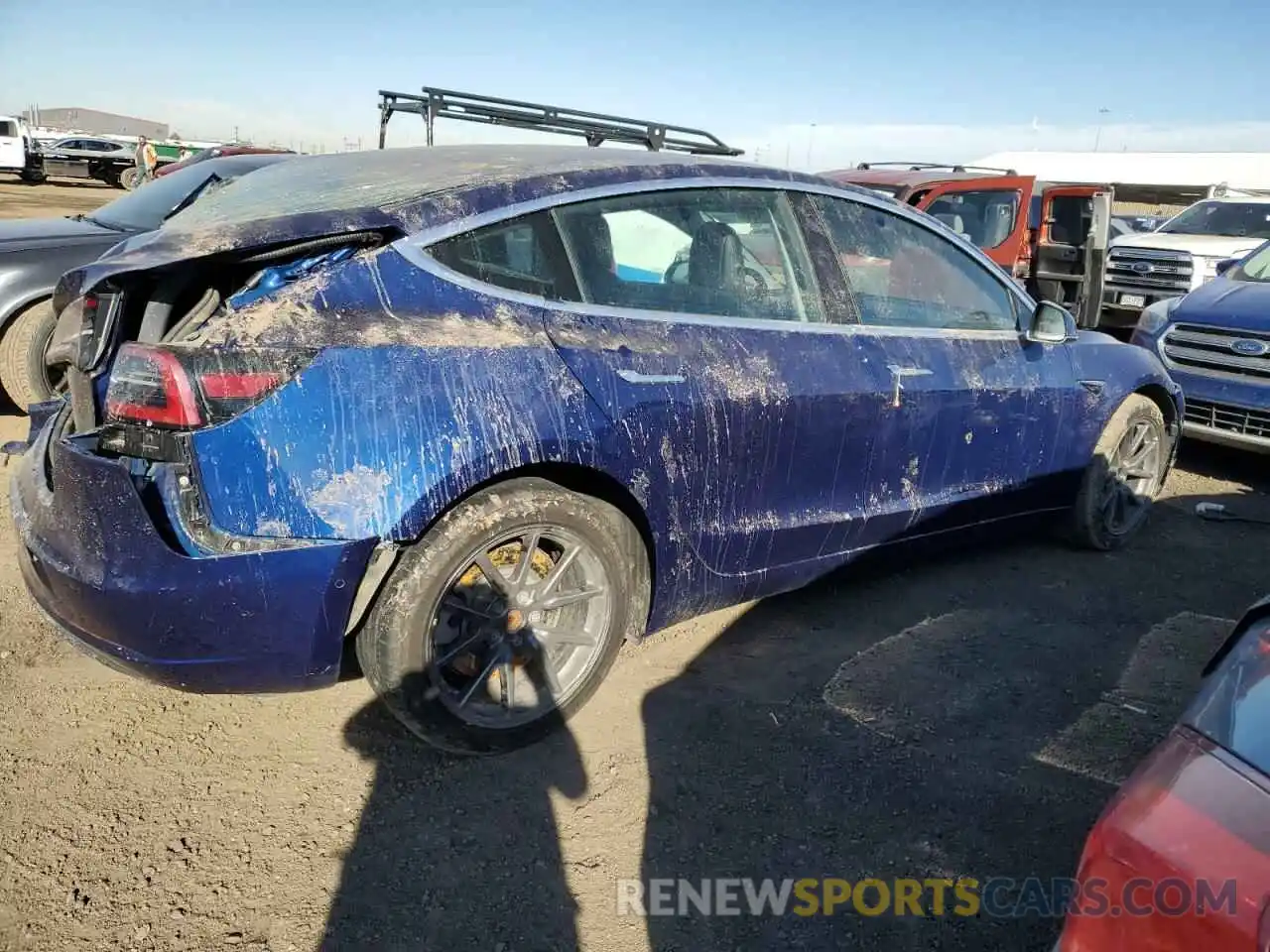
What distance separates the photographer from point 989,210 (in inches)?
392

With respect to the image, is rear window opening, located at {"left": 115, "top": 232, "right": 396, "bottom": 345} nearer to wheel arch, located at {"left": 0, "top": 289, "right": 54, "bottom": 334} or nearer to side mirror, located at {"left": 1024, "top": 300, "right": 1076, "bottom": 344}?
side mirror, located at {"left": 1024, "top": 300, "right": 1076, "bottom": 344}

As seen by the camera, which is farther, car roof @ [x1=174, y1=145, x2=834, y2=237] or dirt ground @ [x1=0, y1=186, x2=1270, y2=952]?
car roof @ [x1=174, y1=145, x2=834, y2=237]

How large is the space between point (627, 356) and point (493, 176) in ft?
2.12

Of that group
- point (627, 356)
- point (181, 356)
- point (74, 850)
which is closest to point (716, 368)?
point (627, 356)

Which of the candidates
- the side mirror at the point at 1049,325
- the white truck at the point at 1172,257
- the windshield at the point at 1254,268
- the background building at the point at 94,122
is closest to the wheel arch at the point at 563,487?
the side mirror at the point at 1049,325

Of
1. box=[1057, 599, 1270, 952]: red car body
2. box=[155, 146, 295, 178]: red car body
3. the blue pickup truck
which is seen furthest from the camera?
box=[155, 146, 295, 178]: red car body

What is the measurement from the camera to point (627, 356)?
2789 mm

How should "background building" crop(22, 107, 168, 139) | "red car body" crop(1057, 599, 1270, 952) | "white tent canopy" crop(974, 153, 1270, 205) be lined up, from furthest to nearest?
1. "background building" crop(22, 107, 168, 139)
2. "white tent canopy" crop(974, 153, 1270, 205)
3. "red car body" crop(1057, 599, 1270, 952)

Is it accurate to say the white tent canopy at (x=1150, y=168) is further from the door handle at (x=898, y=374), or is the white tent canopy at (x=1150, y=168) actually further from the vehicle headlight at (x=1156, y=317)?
the door handle at (x=898, y=374)

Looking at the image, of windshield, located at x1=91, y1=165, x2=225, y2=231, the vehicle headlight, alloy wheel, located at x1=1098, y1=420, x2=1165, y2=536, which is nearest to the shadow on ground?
alloy wheel, located at x1=1098, y1=420, x2=1165, y2=536

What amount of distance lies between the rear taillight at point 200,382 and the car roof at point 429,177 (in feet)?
1.67

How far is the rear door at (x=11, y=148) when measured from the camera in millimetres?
28797

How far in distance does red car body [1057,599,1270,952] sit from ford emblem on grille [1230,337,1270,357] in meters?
A: 5.22

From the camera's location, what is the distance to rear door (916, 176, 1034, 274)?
978 cm
